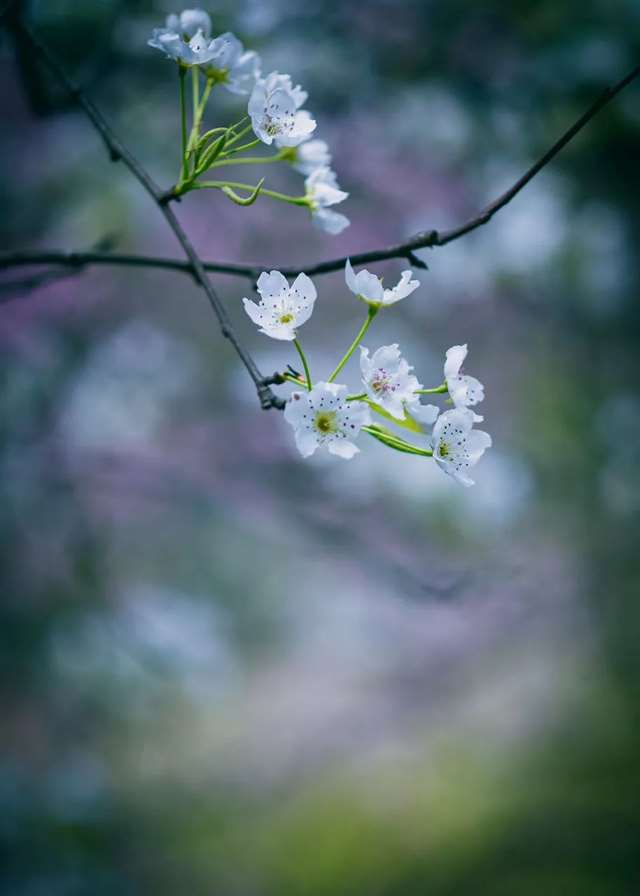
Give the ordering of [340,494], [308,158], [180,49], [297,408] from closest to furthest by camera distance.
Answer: [297,408]
[180,49]
[308,158]
[340,494]

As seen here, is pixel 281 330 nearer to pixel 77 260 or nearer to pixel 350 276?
pixel 350 276

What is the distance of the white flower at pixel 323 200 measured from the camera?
66 cm

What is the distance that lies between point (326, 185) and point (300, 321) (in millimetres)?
188

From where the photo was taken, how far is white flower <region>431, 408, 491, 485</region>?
54 cm

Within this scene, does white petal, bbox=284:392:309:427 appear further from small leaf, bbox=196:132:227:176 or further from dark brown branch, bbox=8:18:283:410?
small leaf, bbox=196:132:227:176

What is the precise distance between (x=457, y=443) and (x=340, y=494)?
162 cm

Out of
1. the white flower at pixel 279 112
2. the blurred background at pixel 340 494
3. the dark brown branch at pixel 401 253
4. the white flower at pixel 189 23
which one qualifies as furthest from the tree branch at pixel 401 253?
the blurred background at pixel 340 494

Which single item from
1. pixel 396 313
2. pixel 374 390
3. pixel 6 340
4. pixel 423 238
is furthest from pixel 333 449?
pixel 396 313

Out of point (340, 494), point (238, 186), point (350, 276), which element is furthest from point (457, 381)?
point (340, 494)

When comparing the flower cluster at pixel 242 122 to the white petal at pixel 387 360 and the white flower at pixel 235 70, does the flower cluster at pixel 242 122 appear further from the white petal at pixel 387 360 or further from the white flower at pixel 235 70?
the white petal at pixel 387 360

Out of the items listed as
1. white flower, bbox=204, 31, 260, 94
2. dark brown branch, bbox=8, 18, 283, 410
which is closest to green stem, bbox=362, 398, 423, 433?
dark brown branch, bbox=8, 18, 283, 410

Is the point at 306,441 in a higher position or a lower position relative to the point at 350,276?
lower

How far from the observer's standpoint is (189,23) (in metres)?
0.67

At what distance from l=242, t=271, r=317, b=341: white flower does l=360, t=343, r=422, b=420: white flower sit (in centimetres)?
6
